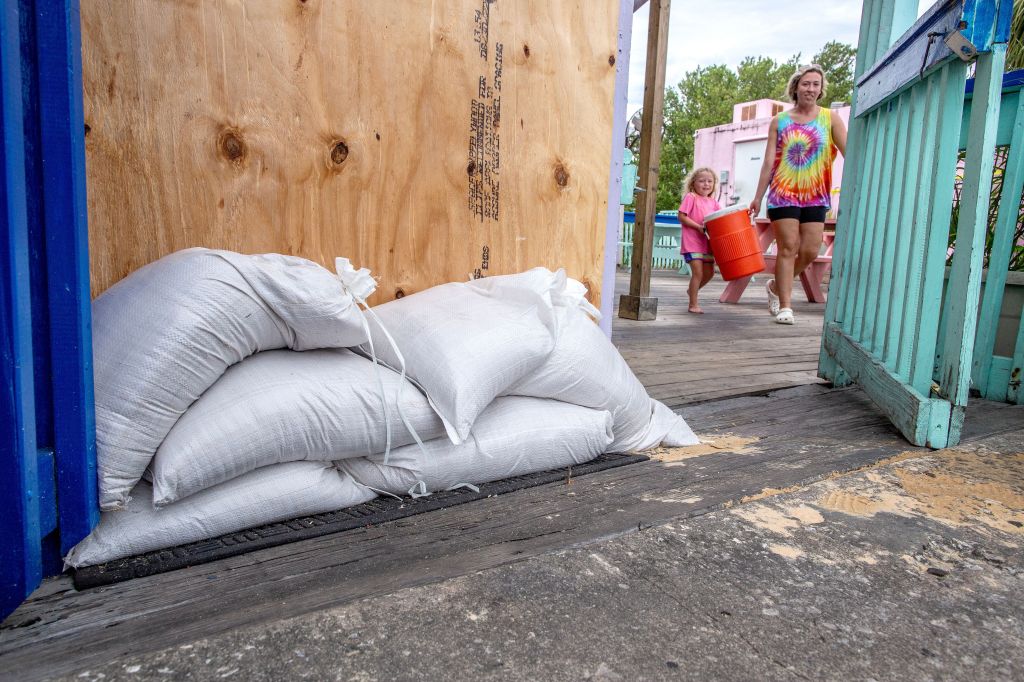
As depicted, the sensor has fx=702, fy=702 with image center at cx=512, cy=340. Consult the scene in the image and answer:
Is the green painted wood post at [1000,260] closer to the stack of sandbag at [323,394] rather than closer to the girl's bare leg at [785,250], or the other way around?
the stack of sandbag at [323,394]

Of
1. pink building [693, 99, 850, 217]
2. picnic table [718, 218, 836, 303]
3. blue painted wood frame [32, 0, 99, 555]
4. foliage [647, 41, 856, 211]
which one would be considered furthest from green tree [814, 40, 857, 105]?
blue painted wood frame [32, 0, 99, 555]

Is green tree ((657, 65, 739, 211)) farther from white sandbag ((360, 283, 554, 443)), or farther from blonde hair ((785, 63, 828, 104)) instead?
white sandbag ((360, 283, 554, 443))

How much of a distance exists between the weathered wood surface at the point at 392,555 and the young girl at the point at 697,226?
396 centimetres

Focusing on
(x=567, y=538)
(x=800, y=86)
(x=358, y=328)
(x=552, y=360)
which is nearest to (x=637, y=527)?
(x=567, y=538)

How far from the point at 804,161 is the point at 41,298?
188 inches

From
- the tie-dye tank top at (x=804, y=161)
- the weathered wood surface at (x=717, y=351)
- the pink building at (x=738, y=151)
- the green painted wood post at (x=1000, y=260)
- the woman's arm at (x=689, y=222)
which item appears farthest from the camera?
the pink building at (x=738, y=151)

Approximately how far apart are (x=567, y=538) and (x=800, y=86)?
4.46m

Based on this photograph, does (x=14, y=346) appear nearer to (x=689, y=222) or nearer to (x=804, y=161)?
(x=804, y=161)

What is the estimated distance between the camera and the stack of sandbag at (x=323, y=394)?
4.12 ft

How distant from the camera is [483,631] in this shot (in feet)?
3.41

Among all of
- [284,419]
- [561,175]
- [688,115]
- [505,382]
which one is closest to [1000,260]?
[561,175]

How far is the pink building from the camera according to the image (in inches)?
811

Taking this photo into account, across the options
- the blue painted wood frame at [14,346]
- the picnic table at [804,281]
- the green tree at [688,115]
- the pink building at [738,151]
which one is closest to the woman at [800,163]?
the picnic table at [804,281]

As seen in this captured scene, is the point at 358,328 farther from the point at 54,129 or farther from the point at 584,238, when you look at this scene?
the point at 584,238
